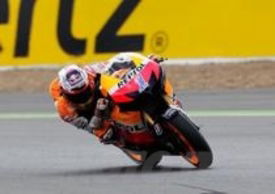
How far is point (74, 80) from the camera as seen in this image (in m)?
8.72

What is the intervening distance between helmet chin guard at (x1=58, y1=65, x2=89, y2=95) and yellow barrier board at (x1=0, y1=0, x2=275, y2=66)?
10.8 metres

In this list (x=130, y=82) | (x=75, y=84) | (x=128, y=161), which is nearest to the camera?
(x=75, y=84)

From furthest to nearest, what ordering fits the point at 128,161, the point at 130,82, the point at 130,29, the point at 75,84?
the point at 130,29, the point at 128,161, the point at 130,82, the point at 75,84

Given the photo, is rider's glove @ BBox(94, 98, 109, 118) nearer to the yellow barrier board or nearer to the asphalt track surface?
the asphalt track surface

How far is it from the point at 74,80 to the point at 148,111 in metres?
0.73

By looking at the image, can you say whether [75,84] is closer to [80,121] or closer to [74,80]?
[74,80]

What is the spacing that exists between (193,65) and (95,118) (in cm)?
1163

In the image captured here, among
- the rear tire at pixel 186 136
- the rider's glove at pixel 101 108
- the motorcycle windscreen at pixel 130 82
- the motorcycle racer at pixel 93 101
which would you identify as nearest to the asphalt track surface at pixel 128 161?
the rear tire at pixel 186 136

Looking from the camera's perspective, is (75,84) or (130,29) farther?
(130,29)

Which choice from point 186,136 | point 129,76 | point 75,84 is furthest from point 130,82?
point 186,136

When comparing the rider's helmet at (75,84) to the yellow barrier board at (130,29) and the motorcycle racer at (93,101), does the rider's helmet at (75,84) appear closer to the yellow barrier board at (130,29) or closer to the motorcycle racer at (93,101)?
the motorcycle racer at (93,101)

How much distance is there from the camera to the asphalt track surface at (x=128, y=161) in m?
8.51

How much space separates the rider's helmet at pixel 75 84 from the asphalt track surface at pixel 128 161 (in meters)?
0.78

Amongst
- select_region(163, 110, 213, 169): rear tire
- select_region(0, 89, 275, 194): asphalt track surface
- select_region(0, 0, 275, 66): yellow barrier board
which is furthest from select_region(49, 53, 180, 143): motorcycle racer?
select_region(0, 0, 275, 66): yellow barrier board
